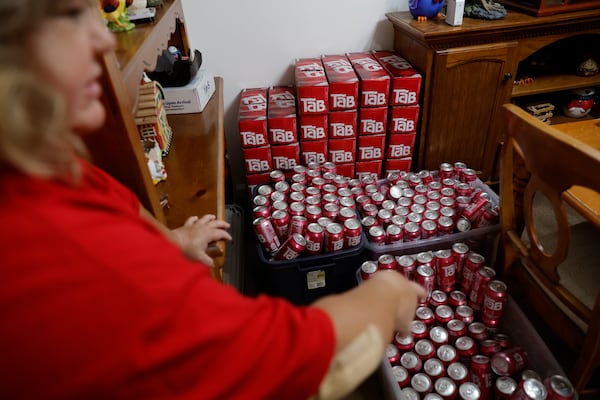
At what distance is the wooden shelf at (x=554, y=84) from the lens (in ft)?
5.88

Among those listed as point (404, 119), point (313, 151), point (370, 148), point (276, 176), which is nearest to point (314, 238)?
point (276, 176)

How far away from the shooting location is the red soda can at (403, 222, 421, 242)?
1399mm

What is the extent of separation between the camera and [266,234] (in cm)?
138

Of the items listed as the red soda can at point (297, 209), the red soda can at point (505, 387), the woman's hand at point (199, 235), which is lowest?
the red soda can at point (505, 387)

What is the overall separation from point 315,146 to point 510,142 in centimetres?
86

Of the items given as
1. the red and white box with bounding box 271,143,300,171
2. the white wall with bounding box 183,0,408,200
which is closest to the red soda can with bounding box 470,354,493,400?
the red and white box with bounding box 271,143,300,171

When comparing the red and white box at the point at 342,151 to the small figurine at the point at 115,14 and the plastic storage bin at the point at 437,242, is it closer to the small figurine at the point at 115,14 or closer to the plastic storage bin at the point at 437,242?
the plastic storage bin at the point at 437,242

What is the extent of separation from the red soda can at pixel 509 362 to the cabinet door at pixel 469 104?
3.07 feet

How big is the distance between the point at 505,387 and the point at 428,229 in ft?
1.77

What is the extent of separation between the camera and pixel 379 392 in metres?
1.31


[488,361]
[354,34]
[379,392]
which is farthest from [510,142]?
[354,34]

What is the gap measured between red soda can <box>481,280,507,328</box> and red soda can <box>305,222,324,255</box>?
538mm

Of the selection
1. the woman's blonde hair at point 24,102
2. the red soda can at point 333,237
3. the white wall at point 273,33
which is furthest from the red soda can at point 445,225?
the woman's blonde hair at point 24,102

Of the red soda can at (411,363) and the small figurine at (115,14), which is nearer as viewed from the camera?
the small figurine at (115,14)
